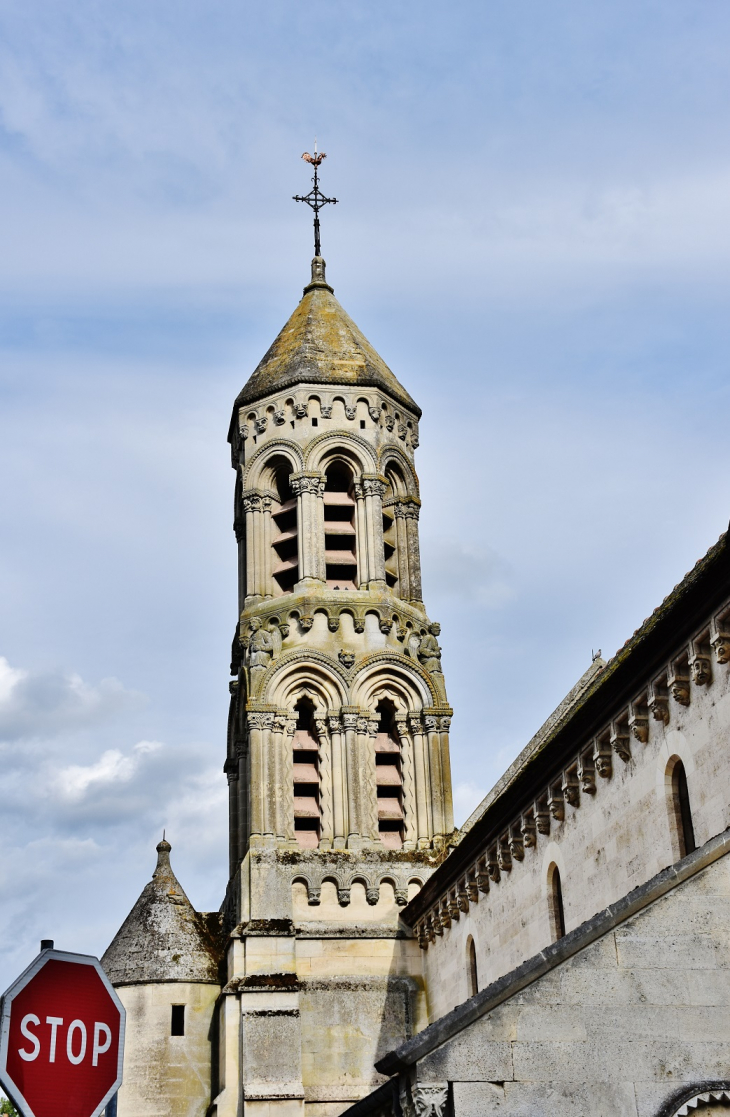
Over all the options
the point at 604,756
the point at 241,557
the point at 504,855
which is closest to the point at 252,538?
the point at 241,557

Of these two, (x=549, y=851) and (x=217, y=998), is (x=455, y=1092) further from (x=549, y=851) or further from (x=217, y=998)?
(x=217, y=998)

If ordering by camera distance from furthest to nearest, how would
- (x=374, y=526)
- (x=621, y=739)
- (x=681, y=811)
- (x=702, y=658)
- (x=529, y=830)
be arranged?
(x=374, y=526)
(x=529, y=830)
(x=621, y=739)
(x=681, y=811)
(x=702, y=658)

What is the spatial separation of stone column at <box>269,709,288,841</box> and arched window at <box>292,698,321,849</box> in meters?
0.36

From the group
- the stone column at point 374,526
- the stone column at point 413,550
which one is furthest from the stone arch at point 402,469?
the stone column at point 374,526

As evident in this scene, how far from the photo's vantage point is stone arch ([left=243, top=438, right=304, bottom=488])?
105ft

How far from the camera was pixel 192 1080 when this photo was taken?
26812 mm

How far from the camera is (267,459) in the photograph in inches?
1280

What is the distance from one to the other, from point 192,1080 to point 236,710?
26.0ft

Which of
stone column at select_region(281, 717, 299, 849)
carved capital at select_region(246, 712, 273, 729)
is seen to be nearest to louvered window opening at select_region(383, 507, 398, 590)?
stone column at select_region(281, 717, 299, 849)

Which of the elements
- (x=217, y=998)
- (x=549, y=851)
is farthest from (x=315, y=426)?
(x=549, y=851)

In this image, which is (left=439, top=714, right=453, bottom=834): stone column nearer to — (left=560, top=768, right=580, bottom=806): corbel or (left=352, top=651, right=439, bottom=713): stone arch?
(left=352, top=651, right=439, bottom=713): stone arch

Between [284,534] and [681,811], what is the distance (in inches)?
694

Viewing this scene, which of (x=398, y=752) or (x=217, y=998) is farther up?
(x=398, y=752)

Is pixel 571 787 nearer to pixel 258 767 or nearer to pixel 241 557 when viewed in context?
pixel 258 767
